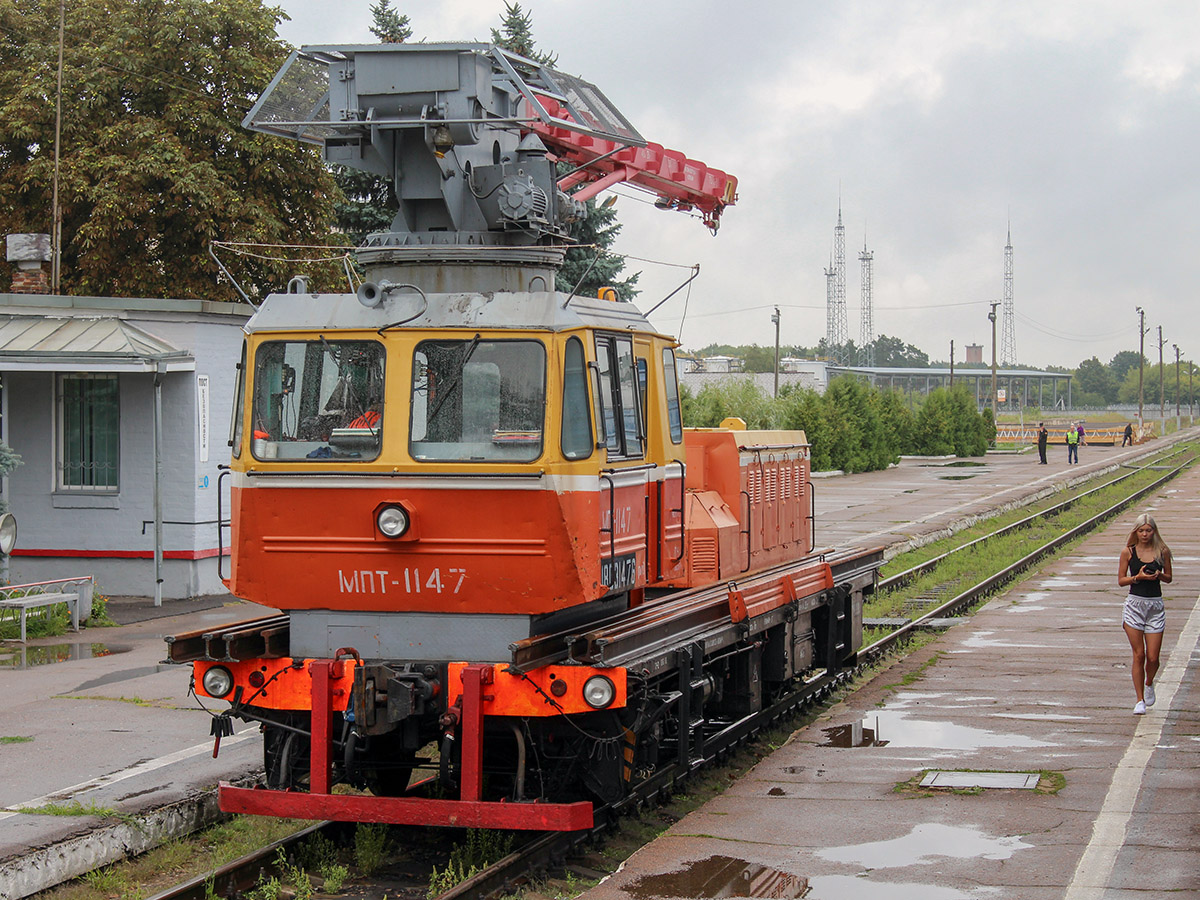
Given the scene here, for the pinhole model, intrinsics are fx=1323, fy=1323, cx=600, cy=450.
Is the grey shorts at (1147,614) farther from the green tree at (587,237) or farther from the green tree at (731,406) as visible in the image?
the green tree at (731,406)

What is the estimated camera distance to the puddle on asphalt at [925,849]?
7730 mm

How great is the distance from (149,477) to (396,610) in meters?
10.6

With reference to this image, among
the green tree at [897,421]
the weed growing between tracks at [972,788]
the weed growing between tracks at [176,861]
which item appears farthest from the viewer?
the green tree at [897,421]

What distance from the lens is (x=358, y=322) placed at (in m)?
7.94

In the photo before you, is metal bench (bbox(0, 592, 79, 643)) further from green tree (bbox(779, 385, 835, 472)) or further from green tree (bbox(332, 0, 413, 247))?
green tree (bbox(779, 385, 835, 472))

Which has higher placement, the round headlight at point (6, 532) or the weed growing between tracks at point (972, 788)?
the round headlight at point (6, 532)

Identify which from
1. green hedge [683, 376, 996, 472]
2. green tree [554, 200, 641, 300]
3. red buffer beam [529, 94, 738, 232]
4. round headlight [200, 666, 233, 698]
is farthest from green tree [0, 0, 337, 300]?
round headlight [200, 666, 233, 698]

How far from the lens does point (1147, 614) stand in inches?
463

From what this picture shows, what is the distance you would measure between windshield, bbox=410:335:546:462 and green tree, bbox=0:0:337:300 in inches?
907

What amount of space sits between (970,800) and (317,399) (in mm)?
5133

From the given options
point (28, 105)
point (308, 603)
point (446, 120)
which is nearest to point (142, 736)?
Result: point (308, 603)

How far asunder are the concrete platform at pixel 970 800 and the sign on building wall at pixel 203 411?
358 inches

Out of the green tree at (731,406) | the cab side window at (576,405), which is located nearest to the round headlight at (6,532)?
the cab side window at (576,405)

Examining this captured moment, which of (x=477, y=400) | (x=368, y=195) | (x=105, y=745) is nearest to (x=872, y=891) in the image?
(x=477, y=400)
